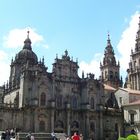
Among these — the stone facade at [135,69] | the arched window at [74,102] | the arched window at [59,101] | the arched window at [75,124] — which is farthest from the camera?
the stone facade at [135,69]

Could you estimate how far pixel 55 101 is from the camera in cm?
6244

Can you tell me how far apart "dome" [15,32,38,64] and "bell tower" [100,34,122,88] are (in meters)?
28.0

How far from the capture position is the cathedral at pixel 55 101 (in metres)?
58.7

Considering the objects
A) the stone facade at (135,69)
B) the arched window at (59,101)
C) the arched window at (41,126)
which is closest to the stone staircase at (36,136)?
the arched window at (41,126)

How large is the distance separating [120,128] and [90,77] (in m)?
11.7

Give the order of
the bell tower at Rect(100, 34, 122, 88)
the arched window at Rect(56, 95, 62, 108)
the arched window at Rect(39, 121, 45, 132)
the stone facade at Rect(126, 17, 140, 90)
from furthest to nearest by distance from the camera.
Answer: the bell tower at Rect(100, 34, 122, 88)
the stone facade at Rect(126, 17, 140, 90)
the arched window at Rect(56, 95, 62, 108)
the arched window at Rect(39, 121, 45, 132)

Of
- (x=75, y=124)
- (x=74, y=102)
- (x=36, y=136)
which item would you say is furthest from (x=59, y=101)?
(x=36, y=136)

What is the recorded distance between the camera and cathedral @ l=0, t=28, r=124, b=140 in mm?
58719

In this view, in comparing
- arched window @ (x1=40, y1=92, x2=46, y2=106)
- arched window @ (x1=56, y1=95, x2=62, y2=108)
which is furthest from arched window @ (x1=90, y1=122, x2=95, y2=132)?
arched window @ (x1=40, y1=92, x2=46, y2=106)

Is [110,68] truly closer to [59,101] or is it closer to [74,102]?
[74,102]

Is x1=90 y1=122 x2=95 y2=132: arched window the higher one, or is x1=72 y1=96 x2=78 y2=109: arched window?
x1=72 y1=96 x2=78 y2=109: arched window

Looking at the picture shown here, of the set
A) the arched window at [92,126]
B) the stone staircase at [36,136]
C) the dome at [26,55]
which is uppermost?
the dome at [26,55]

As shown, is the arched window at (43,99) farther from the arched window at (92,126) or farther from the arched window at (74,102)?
the arched window at (92,126)

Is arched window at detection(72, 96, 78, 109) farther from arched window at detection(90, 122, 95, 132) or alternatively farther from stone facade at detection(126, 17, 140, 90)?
stone facade at detection(126, 17, 140, 90)
